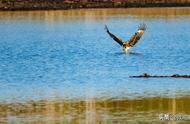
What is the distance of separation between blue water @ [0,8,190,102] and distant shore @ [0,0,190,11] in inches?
408

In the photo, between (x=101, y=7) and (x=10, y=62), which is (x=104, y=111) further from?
(x=101, y=7)

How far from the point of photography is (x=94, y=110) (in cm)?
1789

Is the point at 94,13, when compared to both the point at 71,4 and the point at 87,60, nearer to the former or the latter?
the point at 71,4

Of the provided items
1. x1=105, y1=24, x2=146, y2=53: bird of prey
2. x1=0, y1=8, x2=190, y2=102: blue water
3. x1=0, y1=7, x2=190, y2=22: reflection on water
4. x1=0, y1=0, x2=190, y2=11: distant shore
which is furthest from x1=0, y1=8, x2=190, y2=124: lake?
x1=0, y1=0, x2=190, y2=11: distant shore

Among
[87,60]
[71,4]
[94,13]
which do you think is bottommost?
[94,13]

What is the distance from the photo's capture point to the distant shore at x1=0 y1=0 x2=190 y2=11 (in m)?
68.4

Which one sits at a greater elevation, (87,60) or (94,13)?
(87,60)

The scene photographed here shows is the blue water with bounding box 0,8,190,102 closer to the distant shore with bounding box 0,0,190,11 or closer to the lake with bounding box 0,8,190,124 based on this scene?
the lake with bounding box 0,8,190,124

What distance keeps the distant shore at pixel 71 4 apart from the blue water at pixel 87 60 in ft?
34.0

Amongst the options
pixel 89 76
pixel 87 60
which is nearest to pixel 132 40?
pixel 87 60

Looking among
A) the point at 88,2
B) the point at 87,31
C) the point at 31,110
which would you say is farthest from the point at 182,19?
the point at 31,110

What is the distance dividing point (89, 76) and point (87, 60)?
18.3 ft

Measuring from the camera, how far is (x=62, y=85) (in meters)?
22.3

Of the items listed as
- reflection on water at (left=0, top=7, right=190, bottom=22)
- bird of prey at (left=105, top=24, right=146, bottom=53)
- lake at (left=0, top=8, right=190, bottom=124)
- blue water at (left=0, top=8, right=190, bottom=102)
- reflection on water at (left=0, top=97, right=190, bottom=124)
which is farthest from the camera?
reflection on water at (left=0, top=7, right=190, bottom=22)
